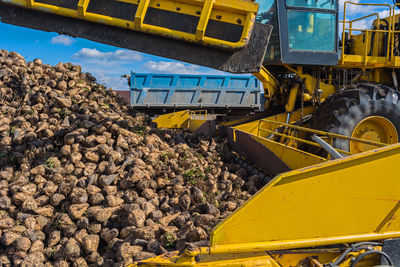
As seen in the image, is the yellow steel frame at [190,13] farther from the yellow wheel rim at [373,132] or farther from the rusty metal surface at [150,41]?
the yellow wheel rim at [373,132]

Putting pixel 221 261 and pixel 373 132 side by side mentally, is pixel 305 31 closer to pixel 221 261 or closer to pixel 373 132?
pixel 373 132

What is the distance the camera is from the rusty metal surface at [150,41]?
10.7 feet

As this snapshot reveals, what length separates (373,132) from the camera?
529cm

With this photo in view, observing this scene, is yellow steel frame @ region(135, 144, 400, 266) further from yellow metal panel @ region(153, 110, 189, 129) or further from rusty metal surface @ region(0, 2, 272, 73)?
yellow metal panel @ region(153, 110, 189, 129)

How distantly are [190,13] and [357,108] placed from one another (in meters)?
3.01

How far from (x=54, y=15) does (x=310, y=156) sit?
323 centimetres

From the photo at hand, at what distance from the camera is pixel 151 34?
338 cm

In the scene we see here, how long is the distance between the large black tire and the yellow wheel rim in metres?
0.07

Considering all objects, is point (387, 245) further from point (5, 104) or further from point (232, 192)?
point (5, 104)

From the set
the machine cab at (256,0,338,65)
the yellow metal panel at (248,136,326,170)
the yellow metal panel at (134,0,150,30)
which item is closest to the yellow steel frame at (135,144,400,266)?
the yellow metal panel at (248,136,326,170)

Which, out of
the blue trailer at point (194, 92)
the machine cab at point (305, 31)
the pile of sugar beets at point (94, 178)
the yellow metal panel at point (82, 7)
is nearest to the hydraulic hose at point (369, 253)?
the pile of sugar beets at point (94, 178)

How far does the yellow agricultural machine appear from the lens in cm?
212

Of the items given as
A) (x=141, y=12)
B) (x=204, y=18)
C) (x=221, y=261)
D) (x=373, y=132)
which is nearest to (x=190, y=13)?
(x=204, y=18)

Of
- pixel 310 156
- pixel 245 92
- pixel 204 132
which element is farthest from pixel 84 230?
pixel 245 92
